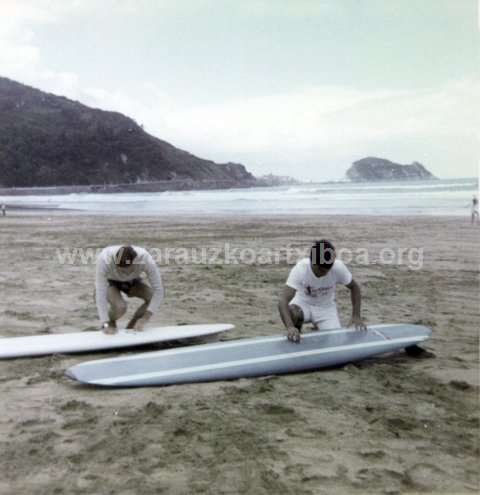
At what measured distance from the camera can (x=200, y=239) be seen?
42.7ft

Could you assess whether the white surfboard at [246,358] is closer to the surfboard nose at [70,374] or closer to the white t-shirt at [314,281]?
the surfboard nose at [70,374]

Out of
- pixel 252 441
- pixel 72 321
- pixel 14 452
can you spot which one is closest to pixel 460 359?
pixel 252 441

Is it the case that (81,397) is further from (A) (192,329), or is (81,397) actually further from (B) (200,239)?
(B) (200,239)

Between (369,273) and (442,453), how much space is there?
18.5 feet

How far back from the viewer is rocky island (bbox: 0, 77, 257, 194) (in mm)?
73750

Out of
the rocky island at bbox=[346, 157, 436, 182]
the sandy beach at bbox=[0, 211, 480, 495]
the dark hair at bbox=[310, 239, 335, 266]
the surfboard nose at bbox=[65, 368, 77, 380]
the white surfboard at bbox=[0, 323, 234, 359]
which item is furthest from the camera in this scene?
the rocky island at bbox=[346, 157, 436, 182]

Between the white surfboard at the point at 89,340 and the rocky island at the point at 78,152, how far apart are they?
6341 centimetres

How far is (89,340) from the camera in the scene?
180 inches

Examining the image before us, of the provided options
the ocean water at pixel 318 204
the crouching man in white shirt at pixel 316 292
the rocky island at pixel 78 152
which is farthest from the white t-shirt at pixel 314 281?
the rocky island at pixel 78 152

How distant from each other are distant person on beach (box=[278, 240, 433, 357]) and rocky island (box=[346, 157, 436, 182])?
73275mm

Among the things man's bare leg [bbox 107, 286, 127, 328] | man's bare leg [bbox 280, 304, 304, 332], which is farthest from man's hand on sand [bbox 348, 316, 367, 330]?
man's bare leg [bbox 107, 286, 127, 328]

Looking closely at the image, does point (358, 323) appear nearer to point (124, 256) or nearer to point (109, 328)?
point (124, 256)

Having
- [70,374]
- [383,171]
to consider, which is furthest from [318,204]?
[383,171]

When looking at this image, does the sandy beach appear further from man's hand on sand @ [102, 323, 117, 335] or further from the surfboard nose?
man's hand on sand @ [102, 323, 117, 335]
